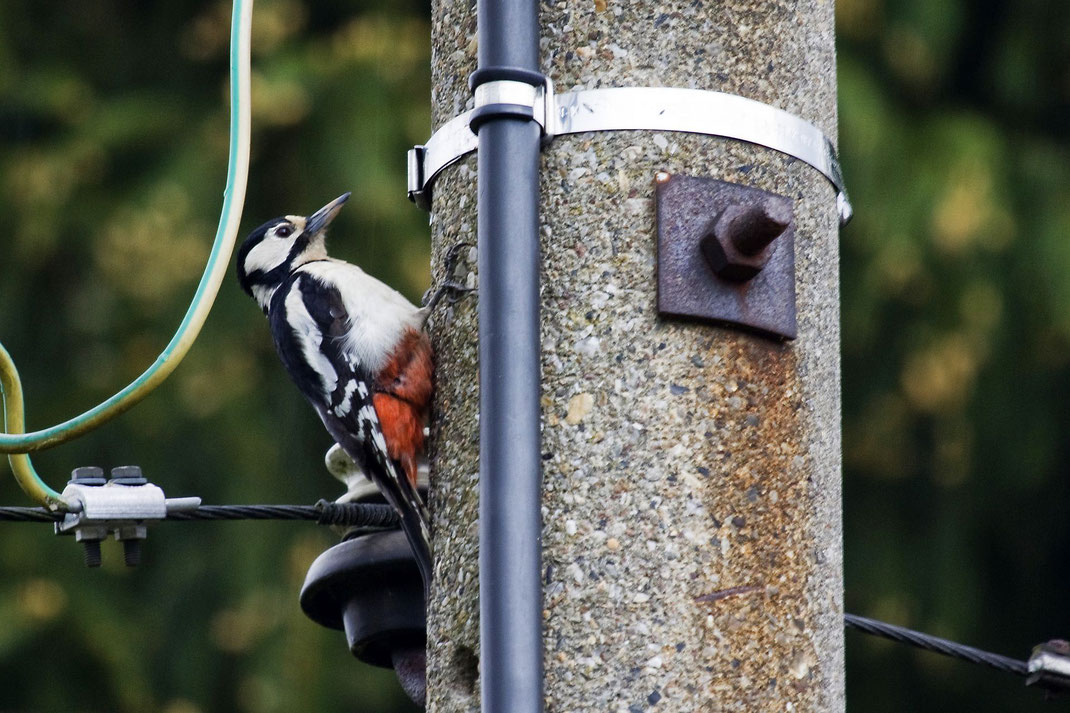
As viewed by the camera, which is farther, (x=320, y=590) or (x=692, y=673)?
(x=320, y=590)

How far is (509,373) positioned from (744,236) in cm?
34

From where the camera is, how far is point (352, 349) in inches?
156

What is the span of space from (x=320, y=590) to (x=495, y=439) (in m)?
0.84

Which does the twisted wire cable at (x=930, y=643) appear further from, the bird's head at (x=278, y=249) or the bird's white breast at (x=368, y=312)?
the bird's head at (x=278, y=249)

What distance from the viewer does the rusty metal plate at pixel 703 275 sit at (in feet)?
8.87

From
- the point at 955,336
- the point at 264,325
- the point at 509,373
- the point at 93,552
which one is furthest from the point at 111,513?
the point at 955,336

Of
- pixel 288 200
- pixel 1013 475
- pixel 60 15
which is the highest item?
pixel 60 15

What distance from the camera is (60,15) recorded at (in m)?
8.70

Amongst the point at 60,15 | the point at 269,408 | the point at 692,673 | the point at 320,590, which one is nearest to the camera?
the point at 692,673

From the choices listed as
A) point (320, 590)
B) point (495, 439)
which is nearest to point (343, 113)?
point (320, 590)

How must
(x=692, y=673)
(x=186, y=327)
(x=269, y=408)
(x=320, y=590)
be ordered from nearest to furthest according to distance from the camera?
1. (x=692, y=673)
2. (x=186, y=327)
3. (x=320, y=590)
4. (x=269, y=408)

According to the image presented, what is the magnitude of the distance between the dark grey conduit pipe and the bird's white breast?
704mm

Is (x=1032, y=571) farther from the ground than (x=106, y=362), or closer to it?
closer to it

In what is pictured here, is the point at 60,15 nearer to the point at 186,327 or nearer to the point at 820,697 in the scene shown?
the point at 186,327
